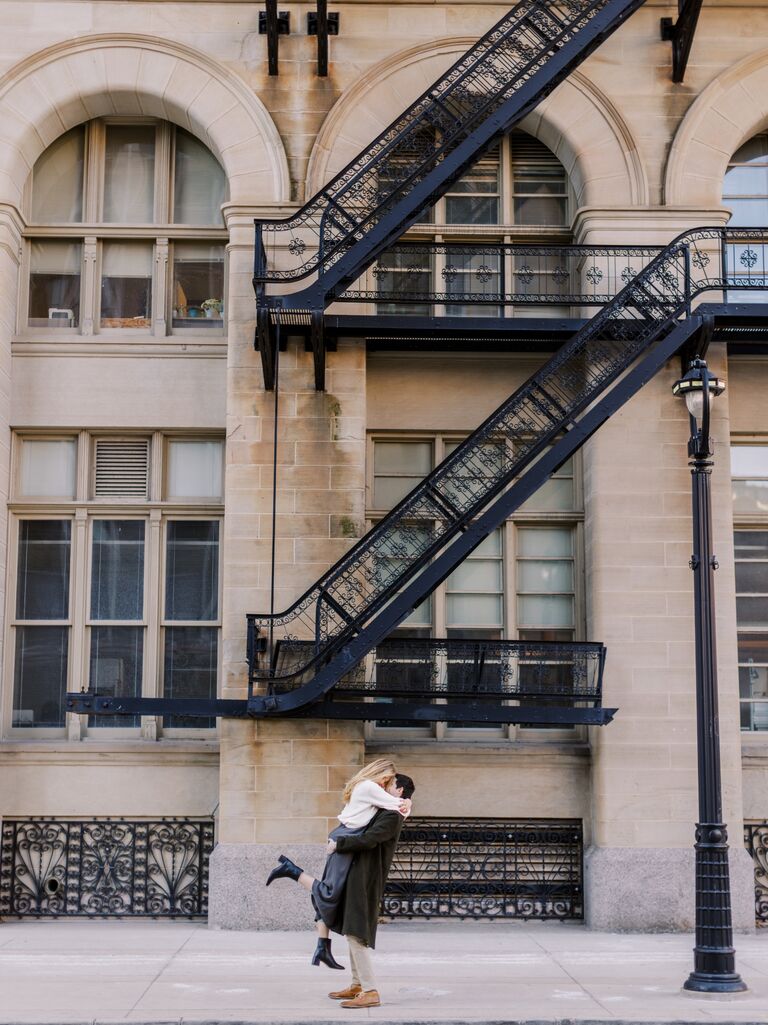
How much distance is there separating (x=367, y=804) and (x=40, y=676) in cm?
654

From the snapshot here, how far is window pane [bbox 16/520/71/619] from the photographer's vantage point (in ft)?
48.8

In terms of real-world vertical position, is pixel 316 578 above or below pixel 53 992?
above

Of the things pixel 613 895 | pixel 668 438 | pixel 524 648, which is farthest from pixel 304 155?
pixel 613 895

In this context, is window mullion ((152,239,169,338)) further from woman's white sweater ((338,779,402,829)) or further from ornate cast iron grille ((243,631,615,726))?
woman's white sweater ((338,779,402,829))

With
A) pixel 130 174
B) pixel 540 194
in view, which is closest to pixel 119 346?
pixel 130 174

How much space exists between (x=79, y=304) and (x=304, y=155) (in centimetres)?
328

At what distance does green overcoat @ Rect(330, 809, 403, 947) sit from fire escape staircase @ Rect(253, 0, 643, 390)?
5860 mm

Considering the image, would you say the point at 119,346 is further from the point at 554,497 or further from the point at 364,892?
the point at 364,892

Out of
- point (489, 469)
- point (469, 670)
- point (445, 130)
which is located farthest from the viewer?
point (469, 670)

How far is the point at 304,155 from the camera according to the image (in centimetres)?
1469

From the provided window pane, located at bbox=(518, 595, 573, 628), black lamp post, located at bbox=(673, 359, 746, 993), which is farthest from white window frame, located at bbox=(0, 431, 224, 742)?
black lamp post, located at bbox=(673, 359, 746, 993)

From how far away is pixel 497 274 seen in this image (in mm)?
15094

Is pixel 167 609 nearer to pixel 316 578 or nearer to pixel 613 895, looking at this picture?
pixel 316 578

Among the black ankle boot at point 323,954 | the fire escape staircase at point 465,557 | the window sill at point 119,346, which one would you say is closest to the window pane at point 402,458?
the fire escape staircase at point 465,557
